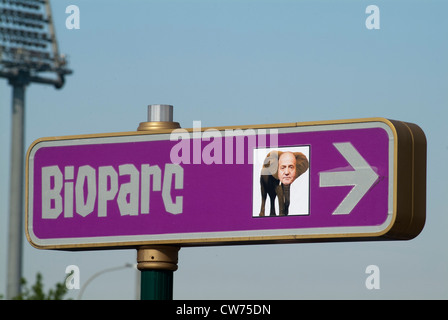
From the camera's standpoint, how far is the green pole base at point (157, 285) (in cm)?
1308

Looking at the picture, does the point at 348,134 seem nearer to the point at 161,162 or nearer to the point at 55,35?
the point at 161,162

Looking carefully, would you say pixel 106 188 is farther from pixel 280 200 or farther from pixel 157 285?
pixel 280 200

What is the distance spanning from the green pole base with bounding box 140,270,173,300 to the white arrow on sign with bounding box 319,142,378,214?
2279 millimetres

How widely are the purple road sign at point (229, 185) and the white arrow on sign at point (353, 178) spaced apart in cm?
1

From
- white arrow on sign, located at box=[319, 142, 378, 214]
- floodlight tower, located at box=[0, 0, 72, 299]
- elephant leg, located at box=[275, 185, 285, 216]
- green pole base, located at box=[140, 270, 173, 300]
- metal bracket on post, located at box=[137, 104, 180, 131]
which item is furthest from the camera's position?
floodlight tower, located at box=[0, 0, 72, 299]

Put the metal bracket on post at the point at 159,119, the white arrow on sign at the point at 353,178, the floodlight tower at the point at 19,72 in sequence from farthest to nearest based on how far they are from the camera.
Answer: the floodlight tower at the point at 19,72
the metal bracket on post at the point at 159,119
the white arrow on sign at the point at 353,178

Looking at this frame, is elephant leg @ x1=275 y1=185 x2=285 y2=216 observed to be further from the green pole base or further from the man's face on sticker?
the green pole base

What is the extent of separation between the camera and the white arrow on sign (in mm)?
12071

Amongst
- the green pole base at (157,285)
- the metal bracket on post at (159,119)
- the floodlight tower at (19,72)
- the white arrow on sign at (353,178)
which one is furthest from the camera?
the floodlight tower at (19,72)

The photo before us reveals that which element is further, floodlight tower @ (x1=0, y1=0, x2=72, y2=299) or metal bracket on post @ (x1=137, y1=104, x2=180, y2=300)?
floodlight tower @ (x1=0, y1=0, x2=72, y2=299)

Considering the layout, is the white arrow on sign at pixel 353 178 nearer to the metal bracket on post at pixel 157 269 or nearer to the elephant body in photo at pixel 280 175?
the elephant body in photo at pixel 280 175

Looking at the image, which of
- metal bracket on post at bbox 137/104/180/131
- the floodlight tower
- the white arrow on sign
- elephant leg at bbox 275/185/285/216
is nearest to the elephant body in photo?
elephant leg at bbox 275/185/285/216

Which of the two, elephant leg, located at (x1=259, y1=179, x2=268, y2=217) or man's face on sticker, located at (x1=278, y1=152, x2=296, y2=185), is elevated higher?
man's face on sticker, located at (x1=278, y1=152, x2=296, y2=185)

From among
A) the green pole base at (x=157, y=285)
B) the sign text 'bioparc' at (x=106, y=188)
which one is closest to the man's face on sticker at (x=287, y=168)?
the sign text 'bioparc' at (x=106, y=188)
